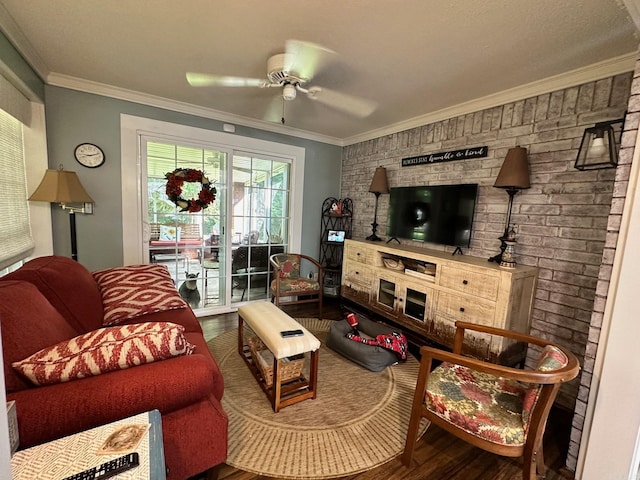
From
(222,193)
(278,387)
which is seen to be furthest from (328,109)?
(278,387)

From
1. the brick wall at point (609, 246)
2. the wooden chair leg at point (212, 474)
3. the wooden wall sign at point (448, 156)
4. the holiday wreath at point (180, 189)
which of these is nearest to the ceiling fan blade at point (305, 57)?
the holiday wreath at point (180, 189)

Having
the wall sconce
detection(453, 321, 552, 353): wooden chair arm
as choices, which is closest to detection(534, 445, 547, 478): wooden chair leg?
detection(453, 321, 552, 353): wooden chair arm

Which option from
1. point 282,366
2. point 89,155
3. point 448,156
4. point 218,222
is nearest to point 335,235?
point 218,222

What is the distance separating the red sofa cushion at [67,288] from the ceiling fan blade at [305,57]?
74.4 inches

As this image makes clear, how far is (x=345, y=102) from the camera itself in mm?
2627

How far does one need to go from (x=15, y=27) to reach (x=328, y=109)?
2.28 meters

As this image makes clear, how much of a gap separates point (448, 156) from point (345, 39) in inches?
62.1

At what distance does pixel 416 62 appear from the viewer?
190 centimetres

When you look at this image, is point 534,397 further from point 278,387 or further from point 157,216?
point 157,216

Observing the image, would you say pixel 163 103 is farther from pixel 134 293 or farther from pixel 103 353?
pixel 103 353

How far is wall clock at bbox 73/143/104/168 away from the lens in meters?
2.54

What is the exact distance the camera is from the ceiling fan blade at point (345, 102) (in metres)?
2.44

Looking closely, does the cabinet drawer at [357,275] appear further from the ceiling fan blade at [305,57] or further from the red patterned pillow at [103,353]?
A: the red patterned pillow at [103,353]

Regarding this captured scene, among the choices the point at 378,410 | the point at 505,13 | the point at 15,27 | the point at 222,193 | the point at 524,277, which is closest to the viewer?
the point at 505,13
